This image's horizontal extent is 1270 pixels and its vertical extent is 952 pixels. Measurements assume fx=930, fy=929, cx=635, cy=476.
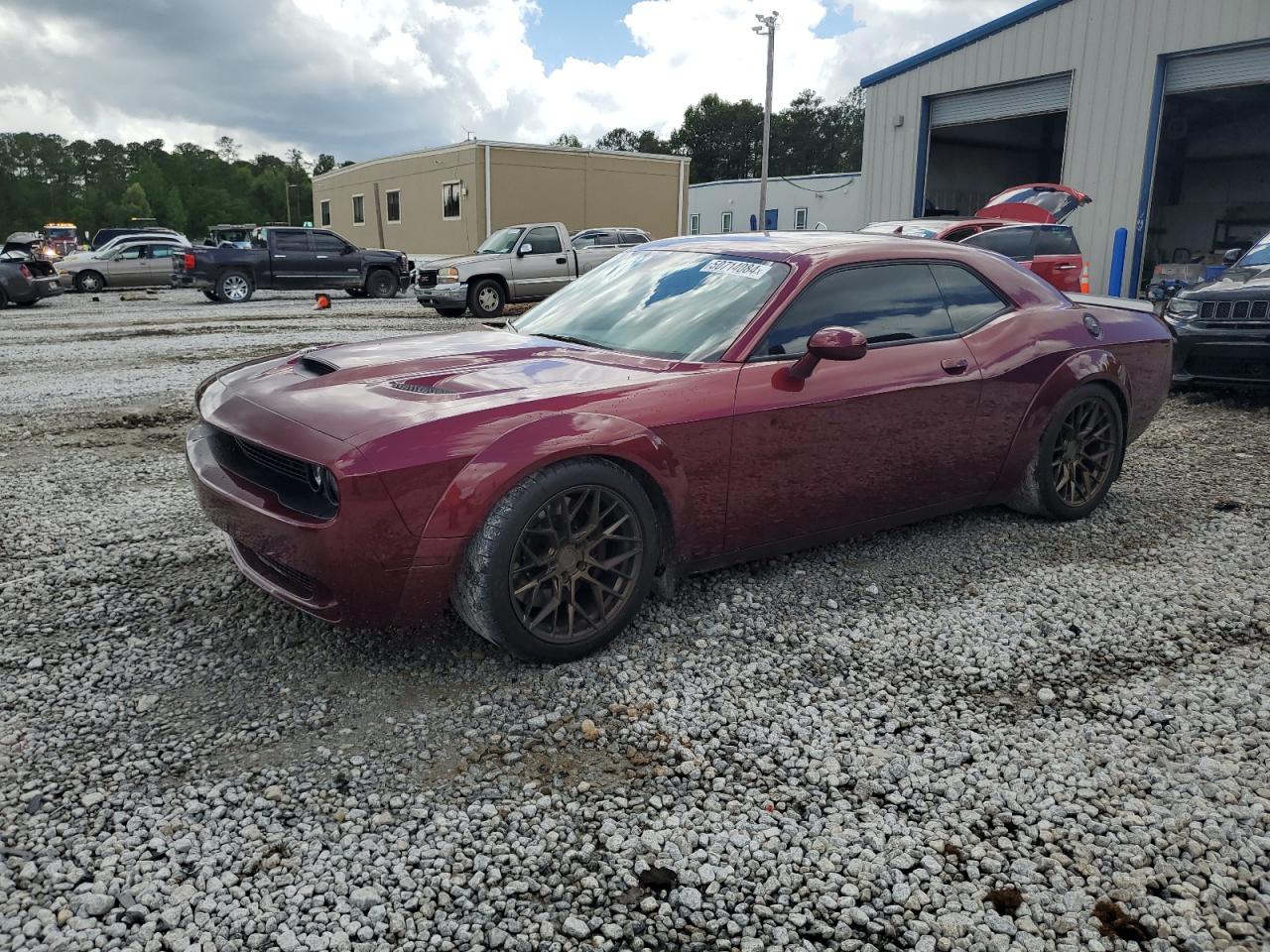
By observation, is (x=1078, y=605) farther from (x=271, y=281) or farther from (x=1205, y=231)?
(x=1205, y=231)

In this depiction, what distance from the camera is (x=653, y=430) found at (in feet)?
10.8

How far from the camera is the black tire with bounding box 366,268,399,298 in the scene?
22.4 metres

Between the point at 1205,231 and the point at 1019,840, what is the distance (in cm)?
2861

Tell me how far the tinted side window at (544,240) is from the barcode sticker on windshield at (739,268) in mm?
13763

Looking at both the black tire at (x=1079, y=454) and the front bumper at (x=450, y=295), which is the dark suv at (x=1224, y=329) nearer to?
the black tire at (x=1079, y=454)

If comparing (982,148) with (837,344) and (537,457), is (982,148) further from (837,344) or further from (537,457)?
(537,457)

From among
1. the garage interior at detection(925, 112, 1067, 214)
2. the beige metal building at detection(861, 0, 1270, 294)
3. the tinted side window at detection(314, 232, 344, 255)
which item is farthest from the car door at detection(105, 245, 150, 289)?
the garage interior at detection(925, 112, 1067, 214)

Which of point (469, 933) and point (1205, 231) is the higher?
point (1205, 231)

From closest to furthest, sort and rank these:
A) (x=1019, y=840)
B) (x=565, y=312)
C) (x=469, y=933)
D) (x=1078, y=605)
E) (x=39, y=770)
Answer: (x=469, y=933), (x=1019, y=840), (x=39, y=770), (x=1078, y=605), (x=565, y=312)

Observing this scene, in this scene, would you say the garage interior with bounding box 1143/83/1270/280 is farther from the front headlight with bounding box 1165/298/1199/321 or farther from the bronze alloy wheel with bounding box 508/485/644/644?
the bronze alloy wheel with bounding box 508/485/644/644

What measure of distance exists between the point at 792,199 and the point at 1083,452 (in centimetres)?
3884

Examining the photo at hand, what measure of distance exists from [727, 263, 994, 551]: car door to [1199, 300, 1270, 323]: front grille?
473 centimetres

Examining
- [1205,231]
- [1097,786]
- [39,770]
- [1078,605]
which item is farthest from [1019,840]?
[1205,231]

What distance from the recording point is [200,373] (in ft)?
32.2
